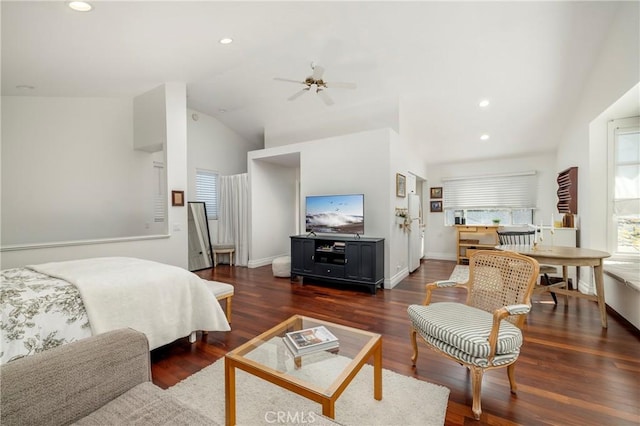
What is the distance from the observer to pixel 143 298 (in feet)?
6.89

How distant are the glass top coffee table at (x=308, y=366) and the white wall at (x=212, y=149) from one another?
197 inches

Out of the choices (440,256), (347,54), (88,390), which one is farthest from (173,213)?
(440,256)

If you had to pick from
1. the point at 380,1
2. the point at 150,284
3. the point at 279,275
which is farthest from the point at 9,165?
the point at 380,1

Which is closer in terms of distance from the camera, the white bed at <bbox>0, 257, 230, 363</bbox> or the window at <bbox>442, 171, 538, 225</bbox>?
the white bed at <bbox>0, 257, 230, 363</bbox>

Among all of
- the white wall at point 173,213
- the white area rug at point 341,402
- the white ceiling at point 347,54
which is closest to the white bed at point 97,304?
the white area rug at point 341,402

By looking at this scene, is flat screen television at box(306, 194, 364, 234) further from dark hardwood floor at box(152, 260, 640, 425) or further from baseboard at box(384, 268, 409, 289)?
dark hardwood floor at box(152, 260, 640, 425)

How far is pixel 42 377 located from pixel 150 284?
1184mm

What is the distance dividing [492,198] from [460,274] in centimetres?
228

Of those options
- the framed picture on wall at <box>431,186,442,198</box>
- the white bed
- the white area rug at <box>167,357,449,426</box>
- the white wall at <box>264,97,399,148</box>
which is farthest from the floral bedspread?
the framed picture on wall at <box>431,186,442,198</box>

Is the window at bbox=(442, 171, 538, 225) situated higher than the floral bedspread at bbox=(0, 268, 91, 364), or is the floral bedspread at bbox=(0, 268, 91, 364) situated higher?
the window at bbox=(442, 171, 538, 225)

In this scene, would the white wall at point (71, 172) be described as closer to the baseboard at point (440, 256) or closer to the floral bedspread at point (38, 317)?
the floral bedspread at point (38, 317)

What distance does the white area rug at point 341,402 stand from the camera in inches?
62.3

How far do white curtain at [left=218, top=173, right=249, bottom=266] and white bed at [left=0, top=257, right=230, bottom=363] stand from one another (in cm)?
326

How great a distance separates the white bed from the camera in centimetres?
164
